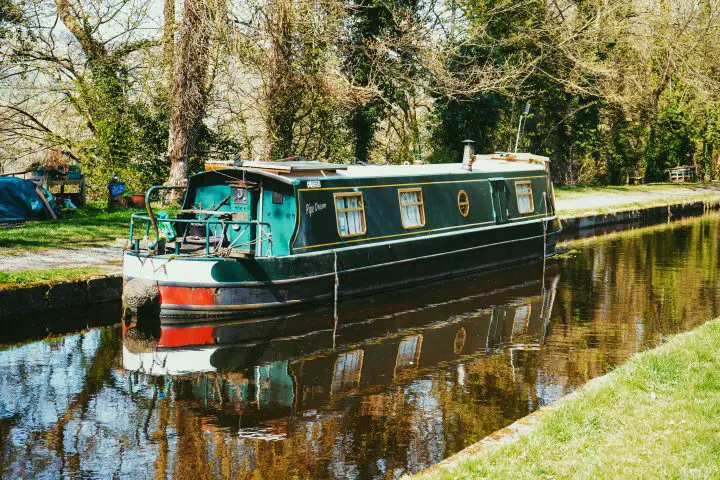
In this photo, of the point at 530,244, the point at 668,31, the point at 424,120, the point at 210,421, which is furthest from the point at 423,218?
the point at 668,31

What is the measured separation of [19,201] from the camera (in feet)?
52.6

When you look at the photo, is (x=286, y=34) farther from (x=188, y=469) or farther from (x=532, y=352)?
(x=188, y=469)

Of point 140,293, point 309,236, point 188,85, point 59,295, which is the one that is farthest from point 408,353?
point 188,85

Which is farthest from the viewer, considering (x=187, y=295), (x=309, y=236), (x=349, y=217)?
(x=349, y=217)

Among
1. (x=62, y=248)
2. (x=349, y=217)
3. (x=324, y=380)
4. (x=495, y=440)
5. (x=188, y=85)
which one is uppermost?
(x=188, y=85)

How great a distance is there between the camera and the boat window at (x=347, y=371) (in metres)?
8.46

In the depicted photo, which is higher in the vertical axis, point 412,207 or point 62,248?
point 412,207

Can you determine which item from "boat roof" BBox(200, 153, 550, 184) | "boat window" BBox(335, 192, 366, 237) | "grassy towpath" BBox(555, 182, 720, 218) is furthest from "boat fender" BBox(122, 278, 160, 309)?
"grassy towpath" BBox(555, 182, 720, 218)

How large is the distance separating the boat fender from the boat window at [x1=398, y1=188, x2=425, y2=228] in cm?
447

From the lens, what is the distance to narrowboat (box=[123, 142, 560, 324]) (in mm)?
10820

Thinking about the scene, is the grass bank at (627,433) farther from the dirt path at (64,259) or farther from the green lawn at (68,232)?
the green lawn at (68,232)

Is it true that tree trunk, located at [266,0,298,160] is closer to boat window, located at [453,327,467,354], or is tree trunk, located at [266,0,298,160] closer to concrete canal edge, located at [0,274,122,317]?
concrete canal edge, located at [0,274,122,317]

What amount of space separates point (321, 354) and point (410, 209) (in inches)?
179

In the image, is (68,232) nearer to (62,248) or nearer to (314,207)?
(62,248)
